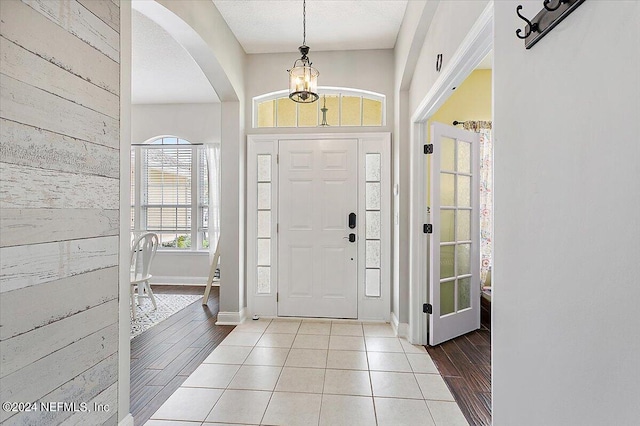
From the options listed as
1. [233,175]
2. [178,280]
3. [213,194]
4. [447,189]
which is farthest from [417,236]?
[178,280]

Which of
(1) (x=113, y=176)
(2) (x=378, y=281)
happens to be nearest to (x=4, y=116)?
(1) (x=113, y=176)

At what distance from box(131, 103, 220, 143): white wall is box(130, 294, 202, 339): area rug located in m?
2.54

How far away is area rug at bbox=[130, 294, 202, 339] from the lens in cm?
365

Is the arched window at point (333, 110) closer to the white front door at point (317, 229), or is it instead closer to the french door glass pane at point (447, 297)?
the white front door at point (317, 229)

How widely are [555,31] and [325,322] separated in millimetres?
3361

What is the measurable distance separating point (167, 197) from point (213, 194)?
91cm

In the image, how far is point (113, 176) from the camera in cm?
178

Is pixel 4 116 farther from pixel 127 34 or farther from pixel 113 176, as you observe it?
pixel 127 34

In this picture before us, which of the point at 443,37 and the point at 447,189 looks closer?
the point at 443,37

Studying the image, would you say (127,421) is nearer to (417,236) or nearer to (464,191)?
(417,236)

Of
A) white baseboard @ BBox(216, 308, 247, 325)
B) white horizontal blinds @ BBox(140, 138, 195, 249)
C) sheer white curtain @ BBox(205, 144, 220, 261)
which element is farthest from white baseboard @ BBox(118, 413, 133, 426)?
white horizontal blinds @ BBox(140, 138, 195, 249)

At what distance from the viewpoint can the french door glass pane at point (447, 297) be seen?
314 centimetres

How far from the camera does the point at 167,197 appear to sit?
5777 mm

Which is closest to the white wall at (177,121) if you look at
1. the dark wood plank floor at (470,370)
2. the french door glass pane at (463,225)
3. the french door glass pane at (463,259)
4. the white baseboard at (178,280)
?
the white baseboard at (178,280)
